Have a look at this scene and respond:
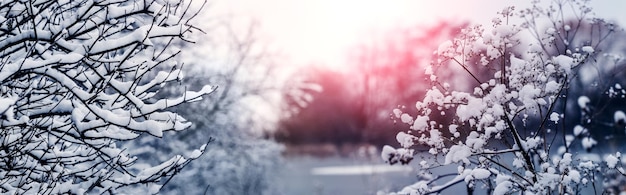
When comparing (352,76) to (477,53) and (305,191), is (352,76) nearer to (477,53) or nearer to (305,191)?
(305,191)

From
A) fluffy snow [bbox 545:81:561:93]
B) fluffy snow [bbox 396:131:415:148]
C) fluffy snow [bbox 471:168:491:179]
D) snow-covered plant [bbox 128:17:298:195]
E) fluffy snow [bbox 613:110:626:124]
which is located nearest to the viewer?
fluffy snow [bbox 545:81:561:93]

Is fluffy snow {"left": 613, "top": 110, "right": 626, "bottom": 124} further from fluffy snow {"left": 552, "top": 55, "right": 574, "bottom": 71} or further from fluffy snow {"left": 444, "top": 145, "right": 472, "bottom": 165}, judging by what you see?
fluffy snow {"left": 444, "top": 145, "right": 472, "bottom": 165}

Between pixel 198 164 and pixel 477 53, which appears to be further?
pixel 198 164

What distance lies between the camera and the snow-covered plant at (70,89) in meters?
3.63

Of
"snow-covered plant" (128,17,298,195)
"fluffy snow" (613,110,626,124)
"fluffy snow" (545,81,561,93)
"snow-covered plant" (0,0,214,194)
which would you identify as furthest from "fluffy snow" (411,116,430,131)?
"snow-covered plant" (128,17,298,195)

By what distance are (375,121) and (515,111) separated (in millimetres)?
25760

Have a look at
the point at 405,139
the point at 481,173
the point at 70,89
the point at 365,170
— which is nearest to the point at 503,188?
the point at 481,173

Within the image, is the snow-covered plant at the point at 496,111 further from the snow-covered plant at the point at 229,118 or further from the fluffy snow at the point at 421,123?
the snow-covered plant at the point at 229,118

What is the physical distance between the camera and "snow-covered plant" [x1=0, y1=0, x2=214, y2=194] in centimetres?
363

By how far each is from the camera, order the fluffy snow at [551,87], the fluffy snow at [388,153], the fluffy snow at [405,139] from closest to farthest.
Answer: the fluffy snow at [551,87] < the fluffy snow at [405,139] < the fluffy snow at [388,153]

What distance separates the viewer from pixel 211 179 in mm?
13844

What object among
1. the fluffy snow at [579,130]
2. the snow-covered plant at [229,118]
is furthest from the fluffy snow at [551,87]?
the snow-covered plant at [229,118]

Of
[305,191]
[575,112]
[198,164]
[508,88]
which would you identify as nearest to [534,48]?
[508,88]

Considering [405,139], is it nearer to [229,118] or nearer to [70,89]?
[70,89]
